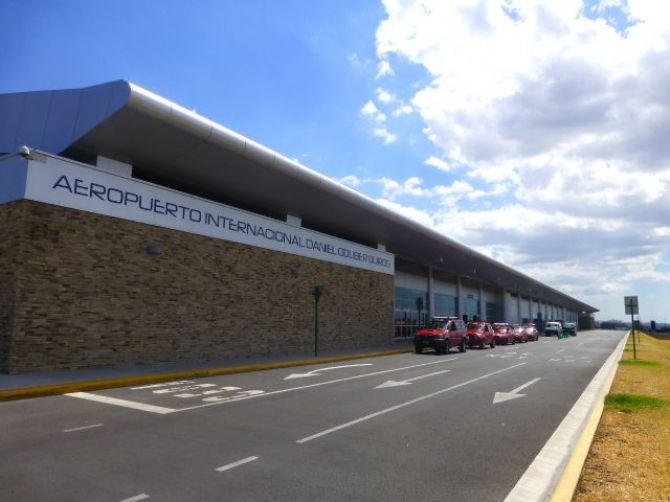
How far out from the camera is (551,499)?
4.79 metres

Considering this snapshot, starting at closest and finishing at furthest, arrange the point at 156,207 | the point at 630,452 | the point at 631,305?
the point at 630,452 → the point at 156,207 → the point at 631,305

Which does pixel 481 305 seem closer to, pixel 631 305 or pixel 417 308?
pixel 417 308

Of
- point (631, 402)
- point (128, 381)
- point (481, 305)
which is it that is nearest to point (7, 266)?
point (128, 381)

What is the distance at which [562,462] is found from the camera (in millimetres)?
6223

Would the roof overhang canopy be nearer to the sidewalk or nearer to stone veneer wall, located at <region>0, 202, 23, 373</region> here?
stone veneer wall, located at <region>0, 202, 23, 373</region>

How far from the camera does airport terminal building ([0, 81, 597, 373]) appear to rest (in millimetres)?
13531

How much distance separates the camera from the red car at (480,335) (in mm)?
32094

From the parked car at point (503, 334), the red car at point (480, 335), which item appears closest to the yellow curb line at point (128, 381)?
the red car at point (480, 335)

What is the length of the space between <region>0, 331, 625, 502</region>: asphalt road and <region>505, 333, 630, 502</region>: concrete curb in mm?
174

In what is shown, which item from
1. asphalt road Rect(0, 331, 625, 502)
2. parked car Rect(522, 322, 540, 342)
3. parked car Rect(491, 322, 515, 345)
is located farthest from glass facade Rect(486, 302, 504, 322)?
asphalt road Rect(0, 331, 625, 502)

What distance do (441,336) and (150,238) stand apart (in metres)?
15.7

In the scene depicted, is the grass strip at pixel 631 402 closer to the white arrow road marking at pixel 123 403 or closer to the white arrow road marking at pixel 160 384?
the white arrow road marking at pixel 123 403

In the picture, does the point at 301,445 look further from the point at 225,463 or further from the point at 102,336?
the point at 102,336

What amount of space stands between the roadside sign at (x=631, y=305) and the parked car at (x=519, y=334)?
14795 mm
